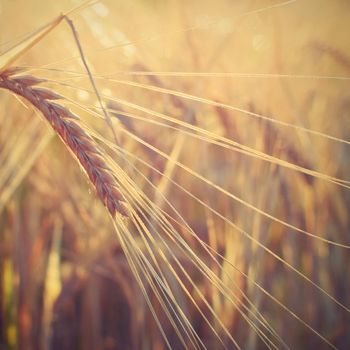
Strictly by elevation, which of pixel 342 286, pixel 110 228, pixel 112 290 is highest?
pixel 342 286

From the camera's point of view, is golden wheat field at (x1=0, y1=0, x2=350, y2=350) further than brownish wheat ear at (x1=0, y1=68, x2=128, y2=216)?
Yes

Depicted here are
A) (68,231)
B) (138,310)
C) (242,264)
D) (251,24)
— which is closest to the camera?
(242,264)

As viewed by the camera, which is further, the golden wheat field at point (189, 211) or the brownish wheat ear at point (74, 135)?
the golden wheat field at point (189, 211)

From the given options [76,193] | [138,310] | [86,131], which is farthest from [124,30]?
[86,131]

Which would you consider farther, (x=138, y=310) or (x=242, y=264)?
(x=138, y=310)

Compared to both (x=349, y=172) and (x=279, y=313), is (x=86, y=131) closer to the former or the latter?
(x=279, y=313)

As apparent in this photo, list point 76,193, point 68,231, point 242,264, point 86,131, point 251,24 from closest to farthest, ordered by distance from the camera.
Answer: point 86,131 < point 242,264 < point 76,193 < point 68,231 < point 251,24

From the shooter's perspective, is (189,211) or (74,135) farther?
(189,211)

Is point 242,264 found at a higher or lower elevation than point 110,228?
higher
